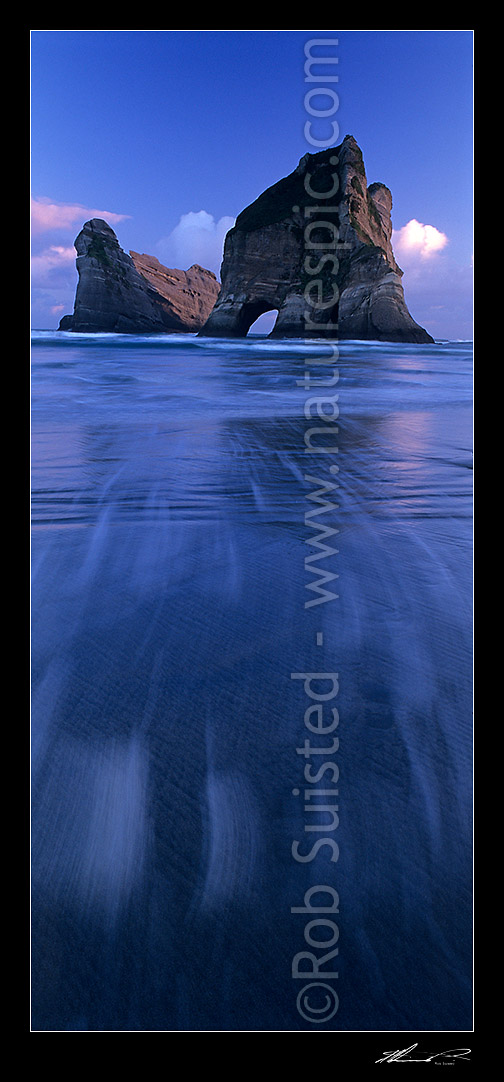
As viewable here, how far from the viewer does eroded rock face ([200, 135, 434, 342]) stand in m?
34.0

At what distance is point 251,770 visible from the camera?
1320 mm

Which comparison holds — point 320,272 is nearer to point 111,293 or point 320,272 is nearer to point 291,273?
point 291,273

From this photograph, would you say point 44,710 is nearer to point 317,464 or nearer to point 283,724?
point 283,724

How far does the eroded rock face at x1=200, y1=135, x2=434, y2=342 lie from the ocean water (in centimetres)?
3280

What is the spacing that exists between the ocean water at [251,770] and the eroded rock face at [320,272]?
32.8 meters

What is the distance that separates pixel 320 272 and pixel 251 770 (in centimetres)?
4030

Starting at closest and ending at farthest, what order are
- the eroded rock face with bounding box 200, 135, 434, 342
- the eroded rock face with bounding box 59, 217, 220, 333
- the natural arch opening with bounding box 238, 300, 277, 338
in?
1. the eroded rock face with bounding box 200, 135, 434, 342
2. the natural arch opening with bounding box 238, 300, 277, 338
3. the eroded rock face with bounding box 59, 217, 220, 333

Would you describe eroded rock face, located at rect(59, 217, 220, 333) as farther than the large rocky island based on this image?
Yes
